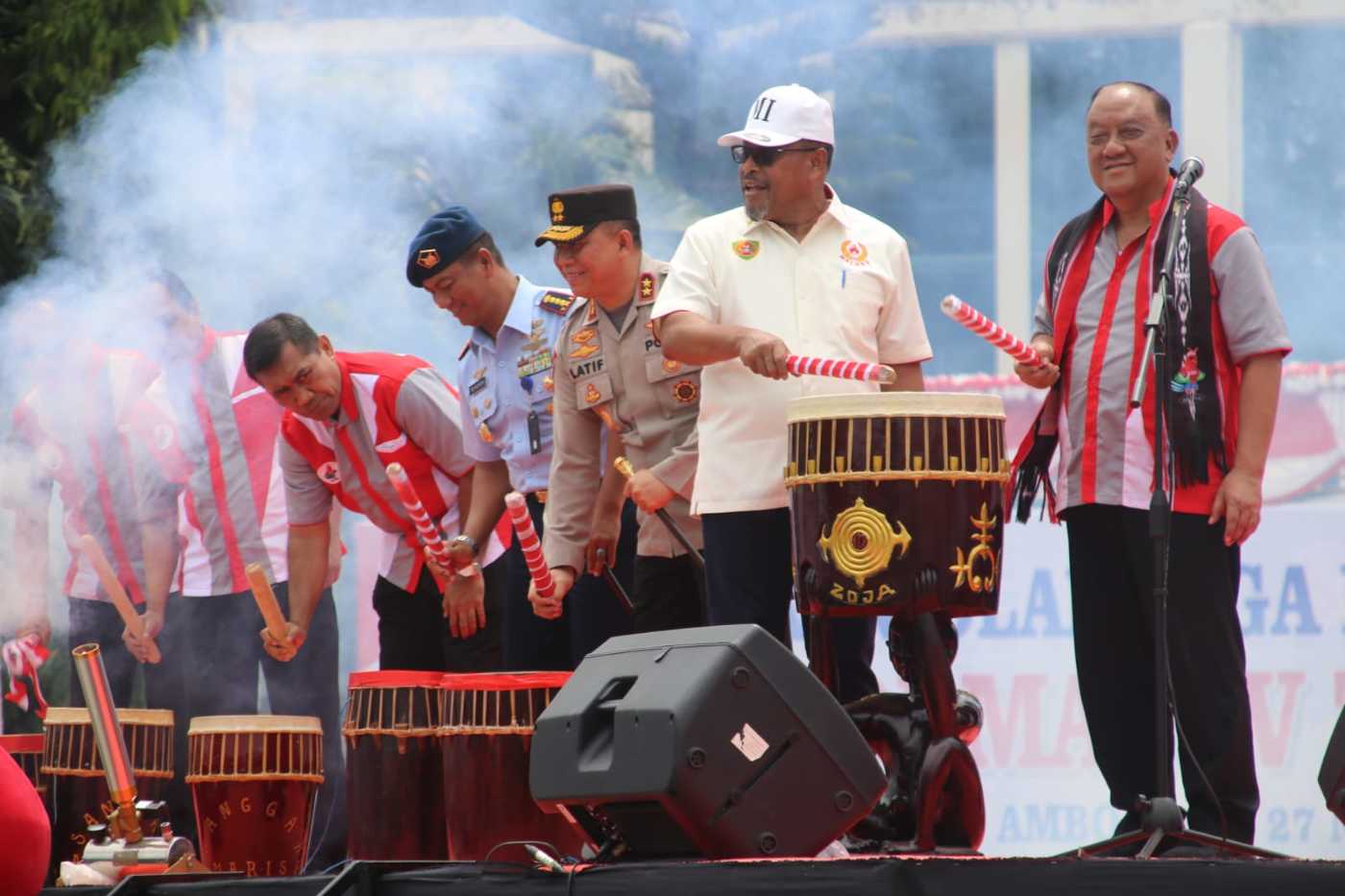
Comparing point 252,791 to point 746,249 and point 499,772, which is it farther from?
point 746,249

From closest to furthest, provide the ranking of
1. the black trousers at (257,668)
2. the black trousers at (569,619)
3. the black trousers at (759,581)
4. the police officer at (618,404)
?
the black trousers at (759,581) < the police officer at (618,404) < the black trousers at (569,619) < the black trousers at (257,668)

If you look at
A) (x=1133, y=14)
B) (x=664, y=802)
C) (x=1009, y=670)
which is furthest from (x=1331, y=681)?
(x=664, y=802)

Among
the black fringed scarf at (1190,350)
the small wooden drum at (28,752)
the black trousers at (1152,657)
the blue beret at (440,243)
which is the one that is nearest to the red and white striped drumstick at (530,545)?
the blue beret at (440,243)

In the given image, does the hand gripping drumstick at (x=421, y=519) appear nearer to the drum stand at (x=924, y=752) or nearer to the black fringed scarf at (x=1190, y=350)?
the drum stand at (x=924, y=752)

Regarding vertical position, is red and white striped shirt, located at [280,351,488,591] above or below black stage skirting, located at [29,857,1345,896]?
above

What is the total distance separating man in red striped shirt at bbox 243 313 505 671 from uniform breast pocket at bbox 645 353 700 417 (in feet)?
2.63

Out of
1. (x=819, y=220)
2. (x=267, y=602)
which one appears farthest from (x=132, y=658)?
(x=819, y=220)

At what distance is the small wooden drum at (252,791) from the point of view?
495cm

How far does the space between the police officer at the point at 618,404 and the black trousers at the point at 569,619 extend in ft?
0.42

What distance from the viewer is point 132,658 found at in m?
6.69

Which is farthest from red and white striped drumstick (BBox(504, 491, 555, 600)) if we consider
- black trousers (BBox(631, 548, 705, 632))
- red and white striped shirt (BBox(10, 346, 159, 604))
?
red and white striped shirt (BBox(10, 346, 159, 604))

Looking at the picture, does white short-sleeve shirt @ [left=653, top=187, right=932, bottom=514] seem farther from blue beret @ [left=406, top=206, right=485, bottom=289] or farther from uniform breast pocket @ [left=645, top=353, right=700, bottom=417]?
blue beret @ [left=406, top=206, right=485, bottom=289]

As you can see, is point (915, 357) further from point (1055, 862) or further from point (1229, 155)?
point (1229, 155)

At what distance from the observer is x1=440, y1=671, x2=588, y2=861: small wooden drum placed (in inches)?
177
